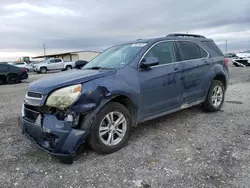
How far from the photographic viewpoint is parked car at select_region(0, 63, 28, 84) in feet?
47.0

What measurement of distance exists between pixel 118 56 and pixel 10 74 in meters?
12.8

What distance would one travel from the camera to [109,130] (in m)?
3.33

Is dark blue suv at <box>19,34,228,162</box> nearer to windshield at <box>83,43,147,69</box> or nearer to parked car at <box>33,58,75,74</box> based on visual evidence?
windshield at <box>83,43,147,69</box>

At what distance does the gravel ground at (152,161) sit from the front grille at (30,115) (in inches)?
22.4

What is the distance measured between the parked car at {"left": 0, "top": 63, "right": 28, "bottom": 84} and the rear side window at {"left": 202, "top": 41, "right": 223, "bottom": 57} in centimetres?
1324

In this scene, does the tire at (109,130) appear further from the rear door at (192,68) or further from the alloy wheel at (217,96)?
the alloy wheel at (217,96)

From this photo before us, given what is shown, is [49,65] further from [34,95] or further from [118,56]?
[34,95]

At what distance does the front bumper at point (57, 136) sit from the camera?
287 centimetres

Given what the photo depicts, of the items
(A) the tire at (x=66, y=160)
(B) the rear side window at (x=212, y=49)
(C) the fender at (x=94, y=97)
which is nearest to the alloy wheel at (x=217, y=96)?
(B) the rear side window at (x=212, y=49)

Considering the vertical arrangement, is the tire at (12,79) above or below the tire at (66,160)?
above

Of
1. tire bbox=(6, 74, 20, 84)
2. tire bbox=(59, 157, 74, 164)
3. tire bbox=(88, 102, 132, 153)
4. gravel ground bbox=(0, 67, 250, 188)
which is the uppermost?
tire bbox=(6, 74, 20, 84)

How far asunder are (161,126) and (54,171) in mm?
2319

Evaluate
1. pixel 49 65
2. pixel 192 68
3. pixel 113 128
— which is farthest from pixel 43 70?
pixel 113 128

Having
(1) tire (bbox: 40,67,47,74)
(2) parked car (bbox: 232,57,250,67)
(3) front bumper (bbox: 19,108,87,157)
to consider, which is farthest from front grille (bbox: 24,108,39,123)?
(1) tire (bbox: 40,67,47,74)
